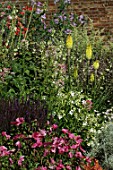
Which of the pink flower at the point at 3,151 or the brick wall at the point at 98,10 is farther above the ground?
the brick wall at the point at 98,10

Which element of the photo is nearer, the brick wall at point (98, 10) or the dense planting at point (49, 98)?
the dense planting at point (49, 98)

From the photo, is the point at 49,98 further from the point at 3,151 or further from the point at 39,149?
the point at 3,151

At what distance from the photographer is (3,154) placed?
4.74 m

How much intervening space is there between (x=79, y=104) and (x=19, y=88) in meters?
0.73

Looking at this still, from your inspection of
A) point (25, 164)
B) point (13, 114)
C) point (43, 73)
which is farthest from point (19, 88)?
point (25, 164)

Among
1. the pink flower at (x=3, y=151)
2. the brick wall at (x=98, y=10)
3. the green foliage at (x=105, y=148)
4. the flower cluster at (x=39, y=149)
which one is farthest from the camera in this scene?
the brick wall at (x=98, y=10)

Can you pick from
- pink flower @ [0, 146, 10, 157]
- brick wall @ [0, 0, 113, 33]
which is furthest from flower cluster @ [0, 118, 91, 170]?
brick wall @ [0, 0, 113, 33]

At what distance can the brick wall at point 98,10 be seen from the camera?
1059cm

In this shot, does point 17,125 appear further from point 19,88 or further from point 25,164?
point 19,88

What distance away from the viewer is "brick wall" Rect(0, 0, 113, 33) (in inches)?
417

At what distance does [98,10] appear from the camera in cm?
1070

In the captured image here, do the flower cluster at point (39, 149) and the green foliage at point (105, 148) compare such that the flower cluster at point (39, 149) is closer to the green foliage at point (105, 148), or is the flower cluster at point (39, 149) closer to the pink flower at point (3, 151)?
the pink flower at point (3, 151)

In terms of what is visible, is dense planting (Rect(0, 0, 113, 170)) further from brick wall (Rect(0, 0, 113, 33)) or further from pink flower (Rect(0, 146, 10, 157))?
brick wall (Rect(0, 0, 113, 33))

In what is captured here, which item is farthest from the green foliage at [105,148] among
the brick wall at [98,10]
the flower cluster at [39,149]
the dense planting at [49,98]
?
the brick wall at [98,10]
